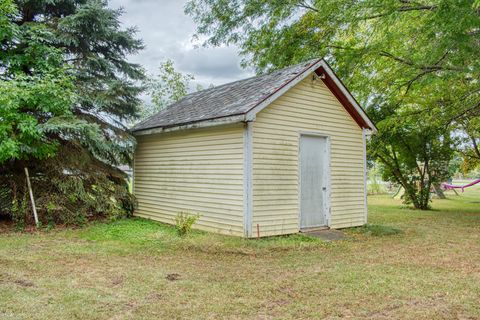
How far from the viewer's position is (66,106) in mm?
9500

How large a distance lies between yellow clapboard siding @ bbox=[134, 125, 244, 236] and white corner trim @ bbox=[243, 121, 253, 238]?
13 cm

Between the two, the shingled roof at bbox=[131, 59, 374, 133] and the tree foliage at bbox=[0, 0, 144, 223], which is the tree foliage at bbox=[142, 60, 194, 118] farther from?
the tree foliage at bbox=[0, 0, 144, 223]

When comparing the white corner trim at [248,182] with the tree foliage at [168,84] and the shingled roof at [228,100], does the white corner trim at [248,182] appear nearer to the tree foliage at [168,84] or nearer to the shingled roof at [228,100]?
the shingled roof at [228,100]

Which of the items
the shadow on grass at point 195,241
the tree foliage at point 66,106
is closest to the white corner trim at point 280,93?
the shadow on grass at point 195,241

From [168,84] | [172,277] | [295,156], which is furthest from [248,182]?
[168,84]

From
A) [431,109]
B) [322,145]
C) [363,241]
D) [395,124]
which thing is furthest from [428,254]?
[431,109]

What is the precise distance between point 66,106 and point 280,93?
5.21 metres

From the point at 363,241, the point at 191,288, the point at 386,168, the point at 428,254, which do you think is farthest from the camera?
the point at 386,168

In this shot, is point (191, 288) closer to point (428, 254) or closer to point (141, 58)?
point (428, 254)

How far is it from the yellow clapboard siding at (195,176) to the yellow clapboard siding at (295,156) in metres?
0.50

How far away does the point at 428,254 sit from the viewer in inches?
289

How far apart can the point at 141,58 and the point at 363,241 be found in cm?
898

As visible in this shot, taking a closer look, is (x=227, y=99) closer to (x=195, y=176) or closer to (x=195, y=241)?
(x=195, y=176)

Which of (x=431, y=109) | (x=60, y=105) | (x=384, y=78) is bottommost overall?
(x=60, y=105)
